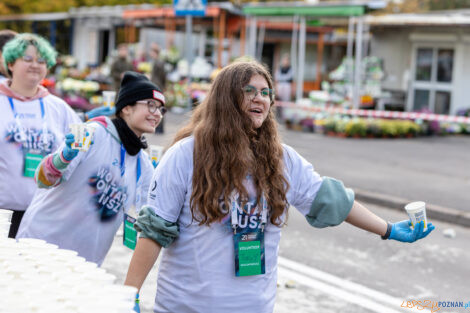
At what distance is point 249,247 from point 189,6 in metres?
12.1

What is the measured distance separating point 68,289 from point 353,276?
14.0ft

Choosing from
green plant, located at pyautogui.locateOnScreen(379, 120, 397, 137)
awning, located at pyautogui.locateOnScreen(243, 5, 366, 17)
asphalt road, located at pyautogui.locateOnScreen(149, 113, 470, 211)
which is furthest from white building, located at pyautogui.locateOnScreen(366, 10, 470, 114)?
green plant, located at pyautogui.locateOnScreen(379, 120, 397, 137)

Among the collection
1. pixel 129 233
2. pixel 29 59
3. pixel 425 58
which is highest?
pixel 425 58

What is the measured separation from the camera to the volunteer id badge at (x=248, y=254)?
266 centimetres

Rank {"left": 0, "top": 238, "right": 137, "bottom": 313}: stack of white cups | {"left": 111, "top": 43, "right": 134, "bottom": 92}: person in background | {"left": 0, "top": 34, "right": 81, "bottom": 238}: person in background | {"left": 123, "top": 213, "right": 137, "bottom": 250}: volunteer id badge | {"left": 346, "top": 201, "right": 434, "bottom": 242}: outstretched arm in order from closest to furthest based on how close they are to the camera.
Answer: {"left": 0, "top": 238, "right": 137, "bottom": 313}: stack of white cups
{"left": 346, "top": 201, "right": 434, "bottom": 242}: outstretched arm
{"left": 123, "top": 213, "right": 137, "bottom": 250}: volunteer id badge
{"left": 0, "top": 34, "right": 81, "bottom": 238}: person in background
{"left": 111, "top": 43, "right": 134, "bottom": 92}: person in background

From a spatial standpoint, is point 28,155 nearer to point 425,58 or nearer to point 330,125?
point 330,125

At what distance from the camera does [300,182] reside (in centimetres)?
289

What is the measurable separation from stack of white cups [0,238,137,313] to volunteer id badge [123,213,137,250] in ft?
3.31

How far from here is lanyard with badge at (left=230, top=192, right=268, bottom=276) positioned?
265cm

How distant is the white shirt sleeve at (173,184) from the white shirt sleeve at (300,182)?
447 mm

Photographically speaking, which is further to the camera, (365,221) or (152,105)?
(152,105)

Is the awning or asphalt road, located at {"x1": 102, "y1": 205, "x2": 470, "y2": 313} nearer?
asphalt road, located at {"x1": 102, "y1": 205, "x2": 470, "y2": 313}

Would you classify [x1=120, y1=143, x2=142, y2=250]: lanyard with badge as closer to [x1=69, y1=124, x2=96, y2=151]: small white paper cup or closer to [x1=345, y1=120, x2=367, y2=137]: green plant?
[x1=69, y1=124, x2=96, y2=151]: small white paper cup

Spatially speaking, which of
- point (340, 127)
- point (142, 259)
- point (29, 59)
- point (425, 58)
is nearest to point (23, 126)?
point (29, 59)
